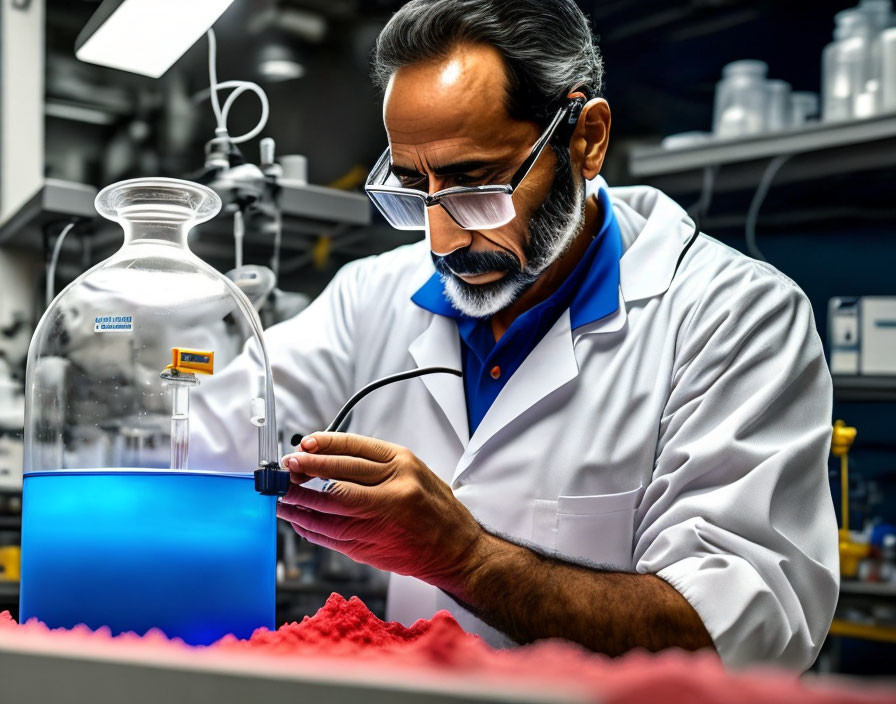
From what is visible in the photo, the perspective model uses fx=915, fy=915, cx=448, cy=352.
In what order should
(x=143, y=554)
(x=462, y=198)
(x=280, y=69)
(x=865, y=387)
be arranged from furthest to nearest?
(x=280, y=69) < (x=865, y=387) < (x=462, y=198) < (x=143, y=554)

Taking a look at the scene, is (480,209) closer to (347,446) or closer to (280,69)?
(347,446)

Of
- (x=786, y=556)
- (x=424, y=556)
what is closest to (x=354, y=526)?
(x=424, y=556)

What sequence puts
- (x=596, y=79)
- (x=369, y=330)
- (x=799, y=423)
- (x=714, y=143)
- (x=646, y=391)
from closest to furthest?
(x=799, y=423)
(x=646, y=391)
(x=596, y=79)
(x=369, y=330)
(x=714, y=143)

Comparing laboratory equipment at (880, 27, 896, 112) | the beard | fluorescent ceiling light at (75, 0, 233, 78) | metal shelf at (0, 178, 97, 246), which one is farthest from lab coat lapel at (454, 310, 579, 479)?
laboratory equipment at (880, 27, 896, 112)

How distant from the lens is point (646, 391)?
1447 mm

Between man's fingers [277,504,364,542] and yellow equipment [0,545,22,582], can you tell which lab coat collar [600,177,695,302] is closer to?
man's fingers [277,504,364,542]

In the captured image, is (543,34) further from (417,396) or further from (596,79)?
(417,396)

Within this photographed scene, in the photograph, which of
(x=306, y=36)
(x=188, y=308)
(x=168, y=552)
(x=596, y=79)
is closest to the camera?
(x=168, y=552)

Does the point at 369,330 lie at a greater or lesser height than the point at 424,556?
greater

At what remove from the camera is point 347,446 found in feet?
3.25

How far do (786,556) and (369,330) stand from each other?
88cm

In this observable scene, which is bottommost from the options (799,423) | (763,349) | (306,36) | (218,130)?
(799,423)

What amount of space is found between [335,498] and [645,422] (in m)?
0.62

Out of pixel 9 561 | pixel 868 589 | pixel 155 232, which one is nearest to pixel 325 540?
pixel 155 232
